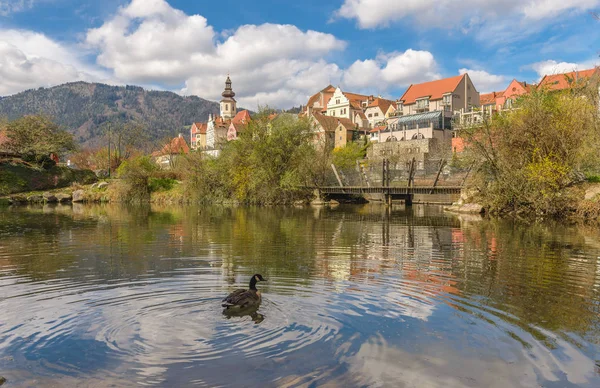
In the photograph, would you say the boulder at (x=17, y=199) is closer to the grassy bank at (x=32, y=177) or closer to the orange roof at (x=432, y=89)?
the grassy bank at (x=32, y=177)

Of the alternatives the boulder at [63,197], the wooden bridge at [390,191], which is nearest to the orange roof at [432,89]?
the wooden bridge at [390,191]

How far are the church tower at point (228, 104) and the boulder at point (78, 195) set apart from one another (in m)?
93.3

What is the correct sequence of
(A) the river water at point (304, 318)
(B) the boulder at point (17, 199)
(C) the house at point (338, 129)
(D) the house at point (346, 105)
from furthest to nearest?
(D) the house at point (346, 105) < (C) the house at point (338, 129) < (B) the boulder at point (17, 199) < (A) the river water at point (304, 318)

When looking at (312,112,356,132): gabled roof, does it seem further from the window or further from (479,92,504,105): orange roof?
(479,92,504,105): orange roof

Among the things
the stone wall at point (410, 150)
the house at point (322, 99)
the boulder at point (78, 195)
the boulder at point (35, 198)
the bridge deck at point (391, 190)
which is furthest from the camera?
the house at point (322, 99)

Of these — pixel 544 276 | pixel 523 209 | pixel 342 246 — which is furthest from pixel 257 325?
pixel 523 209

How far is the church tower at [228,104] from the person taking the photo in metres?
154

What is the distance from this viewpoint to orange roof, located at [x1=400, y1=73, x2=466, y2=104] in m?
97.1

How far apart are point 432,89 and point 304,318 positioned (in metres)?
99.6

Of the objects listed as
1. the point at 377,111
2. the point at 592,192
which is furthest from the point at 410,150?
the point at 592,192

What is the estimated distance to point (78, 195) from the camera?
205ft

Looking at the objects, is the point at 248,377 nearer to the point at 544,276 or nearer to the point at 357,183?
the point at 544,276

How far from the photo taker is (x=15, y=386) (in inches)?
230

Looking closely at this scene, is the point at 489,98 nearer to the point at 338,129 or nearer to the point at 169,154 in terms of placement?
the point at 338,129
